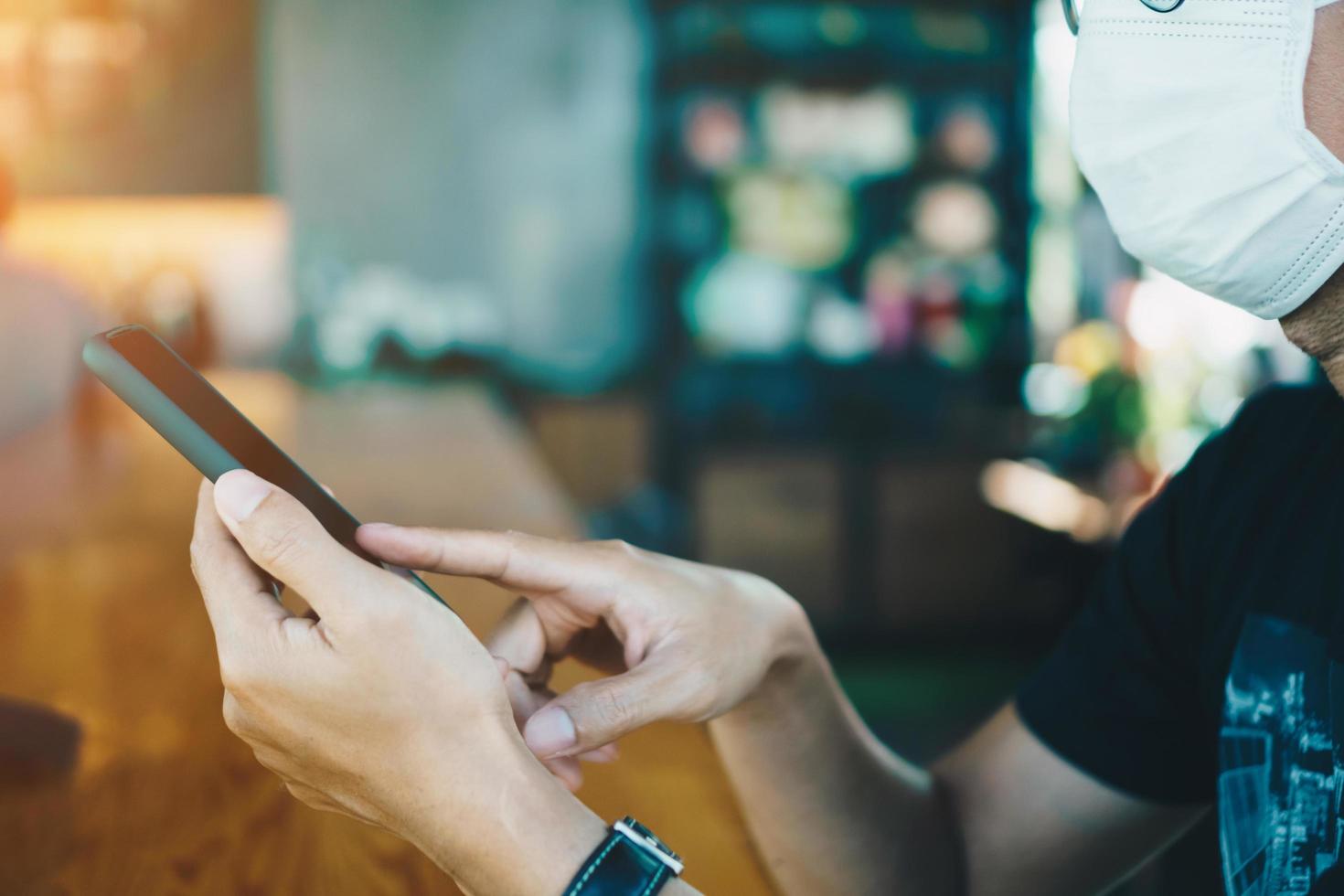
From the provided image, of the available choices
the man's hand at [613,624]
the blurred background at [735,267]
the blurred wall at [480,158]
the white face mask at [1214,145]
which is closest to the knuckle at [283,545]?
the man's hand at [613,624]

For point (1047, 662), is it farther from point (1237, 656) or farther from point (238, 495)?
point (238, 495)

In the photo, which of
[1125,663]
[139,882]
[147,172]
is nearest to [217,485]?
[139,882]

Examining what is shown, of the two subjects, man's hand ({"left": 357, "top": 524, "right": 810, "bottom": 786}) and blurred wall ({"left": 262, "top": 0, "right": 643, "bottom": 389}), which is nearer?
man's hand ({"left": 357, "top": 524, "right": 810, "bottom": 786})

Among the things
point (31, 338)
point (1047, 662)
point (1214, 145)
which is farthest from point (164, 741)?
point (31, 338)

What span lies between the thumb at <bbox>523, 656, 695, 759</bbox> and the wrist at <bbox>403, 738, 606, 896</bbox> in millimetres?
41

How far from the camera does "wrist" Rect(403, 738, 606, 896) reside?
1.81 feet

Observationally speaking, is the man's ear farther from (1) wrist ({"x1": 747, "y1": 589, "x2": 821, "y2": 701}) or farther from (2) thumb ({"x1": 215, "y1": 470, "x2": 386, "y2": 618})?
(2) thumb ({"x1": 215, "y1": 470, "x2": 386, "y2": 618})

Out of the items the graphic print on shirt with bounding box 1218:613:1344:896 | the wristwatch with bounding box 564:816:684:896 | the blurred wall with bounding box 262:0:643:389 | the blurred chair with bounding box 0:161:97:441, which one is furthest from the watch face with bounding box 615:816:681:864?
the blurred wall with bounding box 262:0:643:389

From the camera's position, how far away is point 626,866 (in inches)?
22.3

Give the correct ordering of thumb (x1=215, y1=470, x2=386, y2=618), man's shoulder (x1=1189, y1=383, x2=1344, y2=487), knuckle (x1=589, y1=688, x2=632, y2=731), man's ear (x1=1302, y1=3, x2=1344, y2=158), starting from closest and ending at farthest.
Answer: thumb (x1=215, y1=470, x2=386, y2=618) → knuckle (x1=589, y1=688, x2=632, y2=731) → man's ear (x1=1302, y1=3, x2=1344, y2=158) → man's shoulder (x1=1189, y1=383, x2=1344, y2=487)

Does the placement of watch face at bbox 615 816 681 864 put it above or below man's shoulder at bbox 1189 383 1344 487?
below

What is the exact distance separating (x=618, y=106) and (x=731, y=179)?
0.46 m

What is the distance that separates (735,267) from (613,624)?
10.7 feet

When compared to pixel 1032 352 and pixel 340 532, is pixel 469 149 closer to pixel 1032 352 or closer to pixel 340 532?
pixel 1032 352
